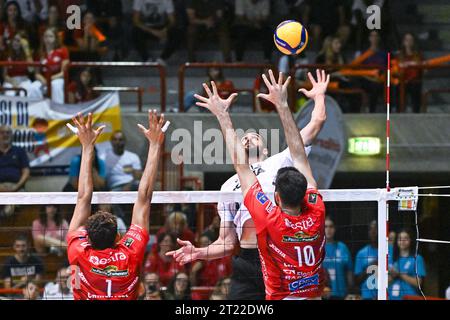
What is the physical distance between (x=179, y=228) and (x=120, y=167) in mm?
1713

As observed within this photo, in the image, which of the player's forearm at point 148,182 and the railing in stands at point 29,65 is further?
the railing in stands at point 29,65

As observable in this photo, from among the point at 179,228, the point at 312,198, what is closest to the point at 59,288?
the point at 179,228

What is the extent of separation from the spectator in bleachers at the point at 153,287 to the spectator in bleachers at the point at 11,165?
2798mm

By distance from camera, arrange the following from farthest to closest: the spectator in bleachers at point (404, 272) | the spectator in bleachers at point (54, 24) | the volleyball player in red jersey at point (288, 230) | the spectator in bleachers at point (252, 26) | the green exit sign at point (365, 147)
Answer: the spectator in bleachers at point (252, 26)
the spectator in bleachers at point (54, 24)
the green exit sign at point (365, 147)
the spectator in bleachers at point (404, 272)
the volleyball player in red jersey at point (288, 230)

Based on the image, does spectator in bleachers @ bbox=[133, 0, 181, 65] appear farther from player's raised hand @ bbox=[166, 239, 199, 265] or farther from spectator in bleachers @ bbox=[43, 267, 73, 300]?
player's raised hand @ bbox=[166, 239, 199, 265]

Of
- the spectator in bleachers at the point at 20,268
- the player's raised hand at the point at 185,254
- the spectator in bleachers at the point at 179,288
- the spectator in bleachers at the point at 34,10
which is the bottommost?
the spectator in bleachers at the point at 179,288

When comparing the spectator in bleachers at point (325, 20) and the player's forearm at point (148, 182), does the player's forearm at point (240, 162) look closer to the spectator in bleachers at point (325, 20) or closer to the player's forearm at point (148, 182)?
the player's forearm at point (148, 182)

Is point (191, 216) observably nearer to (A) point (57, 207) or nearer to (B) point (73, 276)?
(A) point (57, 207)

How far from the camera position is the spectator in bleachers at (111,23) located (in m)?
19.6

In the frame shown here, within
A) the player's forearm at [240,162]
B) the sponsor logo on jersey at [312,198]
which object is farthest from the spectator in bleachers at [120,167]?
the sponsor logo on jersey at [312,198]

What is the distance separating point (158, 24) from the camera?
1973cm

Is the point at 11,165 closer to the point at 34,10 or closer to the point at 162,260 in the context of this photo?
the point at 162,260

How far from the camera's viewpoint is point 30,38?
18.1 m

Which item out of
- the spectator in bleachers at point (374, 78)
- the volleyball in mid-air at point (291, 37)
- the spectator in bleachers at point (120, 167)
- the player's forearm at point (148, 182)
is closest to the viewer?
the player's forearm at point (148, 182)
